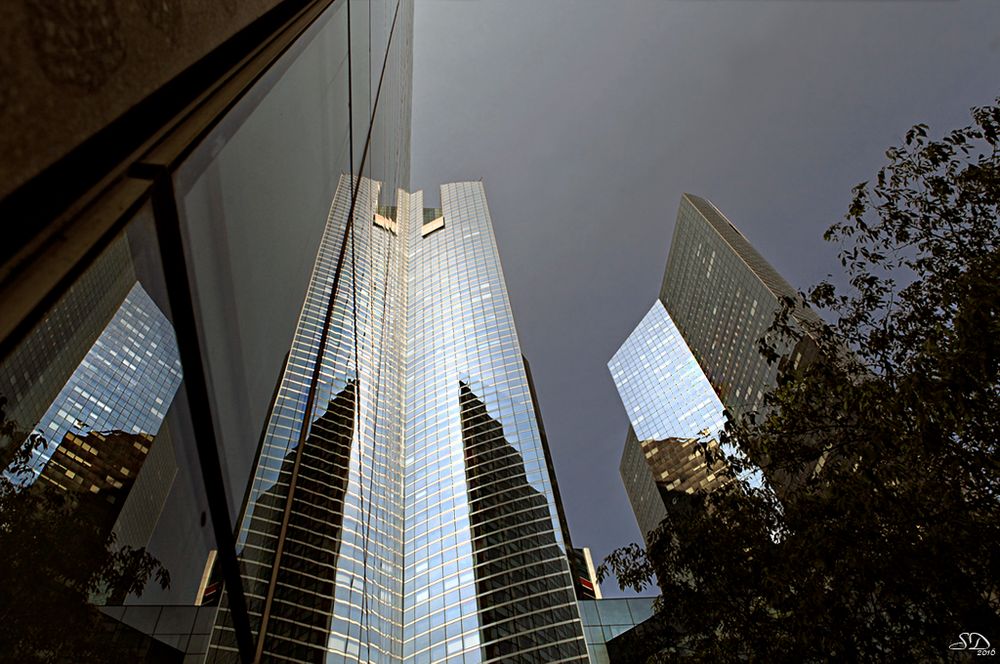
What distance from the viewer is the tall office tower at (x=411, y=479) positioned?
4.49 m

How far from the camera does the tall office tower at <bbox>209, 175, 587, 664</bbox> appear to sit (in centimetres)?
449

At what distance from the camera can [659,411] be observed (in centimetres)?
12900

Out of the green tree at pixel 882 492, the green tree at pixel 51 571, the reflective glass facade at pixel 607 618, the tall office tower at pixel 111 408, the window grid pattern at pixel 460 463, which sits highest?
the window grid pattern at pixel 460 463

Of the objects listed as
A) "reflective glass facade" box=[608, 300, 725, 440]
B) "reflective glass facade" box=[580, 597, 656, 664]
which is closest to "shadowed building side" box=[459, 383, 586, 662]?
"reflective glass facade" box=[580, 597, 656, 664]

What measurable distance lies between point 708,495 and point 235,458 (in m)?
9.65

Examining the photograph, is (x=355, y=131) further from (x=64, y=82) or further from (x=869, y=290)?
(x=869, y=290)

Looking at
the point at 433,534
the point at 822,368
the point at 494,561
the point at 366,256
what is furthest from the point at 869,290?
the point at 433,534

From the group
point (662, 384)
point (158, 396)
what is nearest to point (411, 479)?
point (158, 396)

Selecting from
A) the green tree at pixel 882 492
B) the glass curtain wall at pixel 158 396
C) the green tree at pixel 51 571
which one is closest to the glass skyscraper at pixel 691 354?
the green tree at pixel 882 492

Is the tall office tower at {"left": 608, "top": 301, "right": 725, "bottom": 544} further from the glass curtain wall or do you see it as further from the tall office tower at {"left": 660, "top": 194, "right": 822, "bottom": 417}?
the glass curtain wall

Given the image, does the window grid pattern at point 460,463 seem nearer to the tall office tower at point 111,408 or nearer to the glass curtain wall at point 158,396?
the glass curtain wall at point 158,396

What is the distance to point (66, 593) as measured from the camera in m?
1.46

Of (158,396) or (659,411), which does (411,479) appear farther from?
(659,411)

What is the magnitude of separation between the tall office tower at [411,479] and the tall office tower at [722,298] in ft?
146
